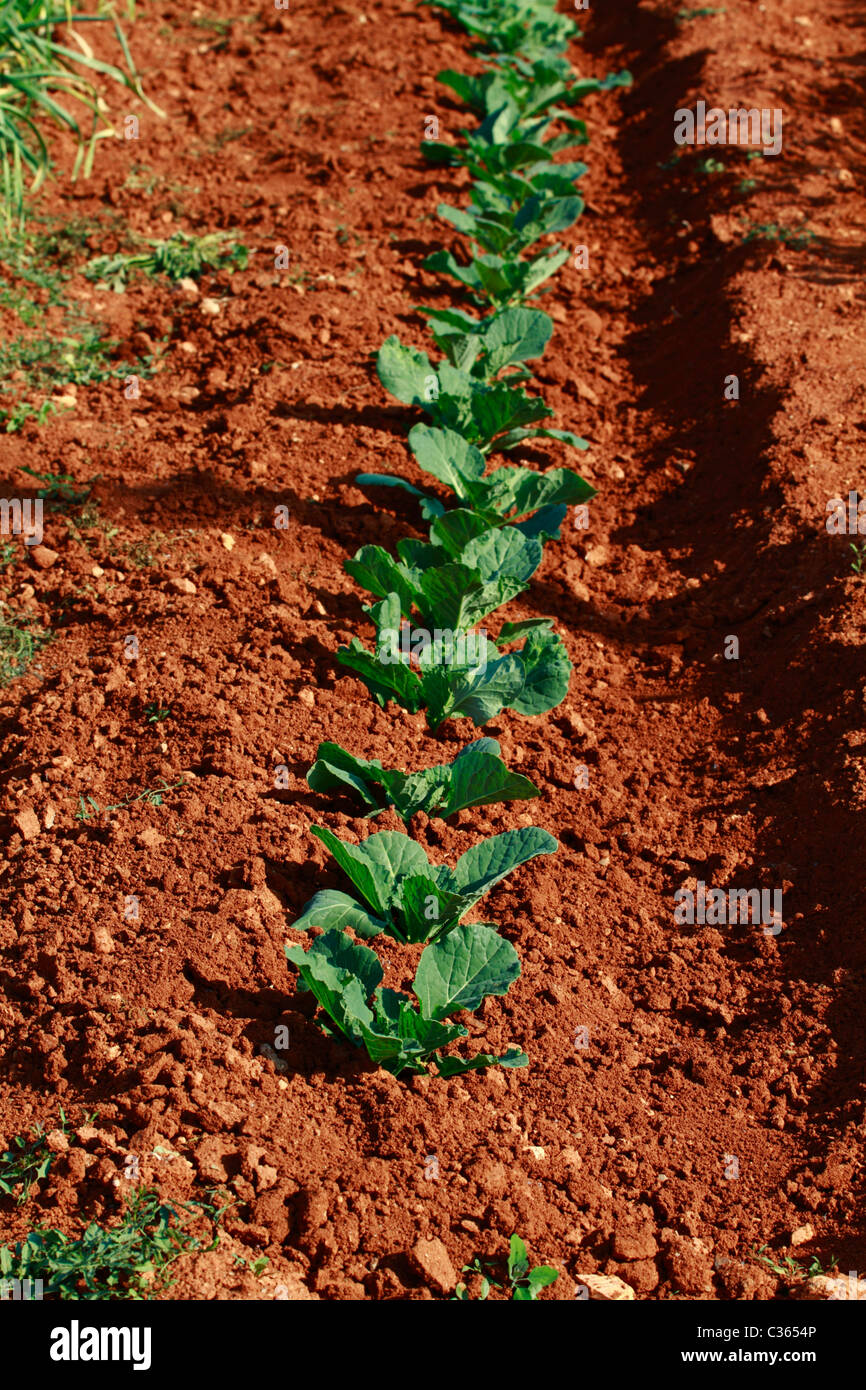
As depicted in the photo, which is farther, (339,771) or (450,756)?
(450,756)

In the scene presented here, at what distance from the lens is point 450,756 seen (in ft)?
10.8

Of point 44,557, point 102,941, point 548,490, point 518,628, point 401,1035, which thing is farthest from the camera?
point 548,490

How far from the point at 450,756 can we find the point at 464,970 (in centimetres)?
88

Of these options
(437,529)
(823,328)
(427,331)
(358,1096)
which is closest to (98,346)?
(427,331)

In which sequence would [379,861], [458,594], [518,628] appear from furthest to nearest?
[518,628], [458,594], [379,861]

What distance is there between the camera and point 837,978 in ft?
9.05

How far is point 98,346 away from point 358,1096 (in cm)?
332

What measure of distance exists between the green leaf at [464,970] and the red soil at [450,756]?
17 cm

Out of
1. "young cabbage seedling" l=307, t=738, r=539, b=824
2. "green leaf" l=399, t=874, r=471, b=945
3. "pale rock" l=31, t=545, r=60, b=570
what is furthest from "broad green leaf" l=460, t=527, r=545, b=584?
"pale rock" l=31, t=545, r=60, b=570

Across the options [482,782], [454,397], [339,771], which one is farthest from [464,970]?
[454,397]

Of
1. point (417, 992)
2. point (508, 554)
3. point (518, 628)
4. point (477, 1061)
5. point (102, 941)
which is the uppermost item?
point (508, 554)

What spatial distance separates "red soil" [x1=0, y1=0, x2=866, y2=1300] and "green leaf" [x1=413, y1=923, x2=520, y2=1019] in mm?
167

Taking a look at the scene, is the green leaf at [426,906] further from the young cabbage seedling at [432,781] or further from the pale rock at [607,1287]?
the pale rock at [607,1287]

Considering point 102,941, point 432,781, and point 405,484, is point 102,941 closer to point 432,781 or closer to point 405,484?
point 432,781
